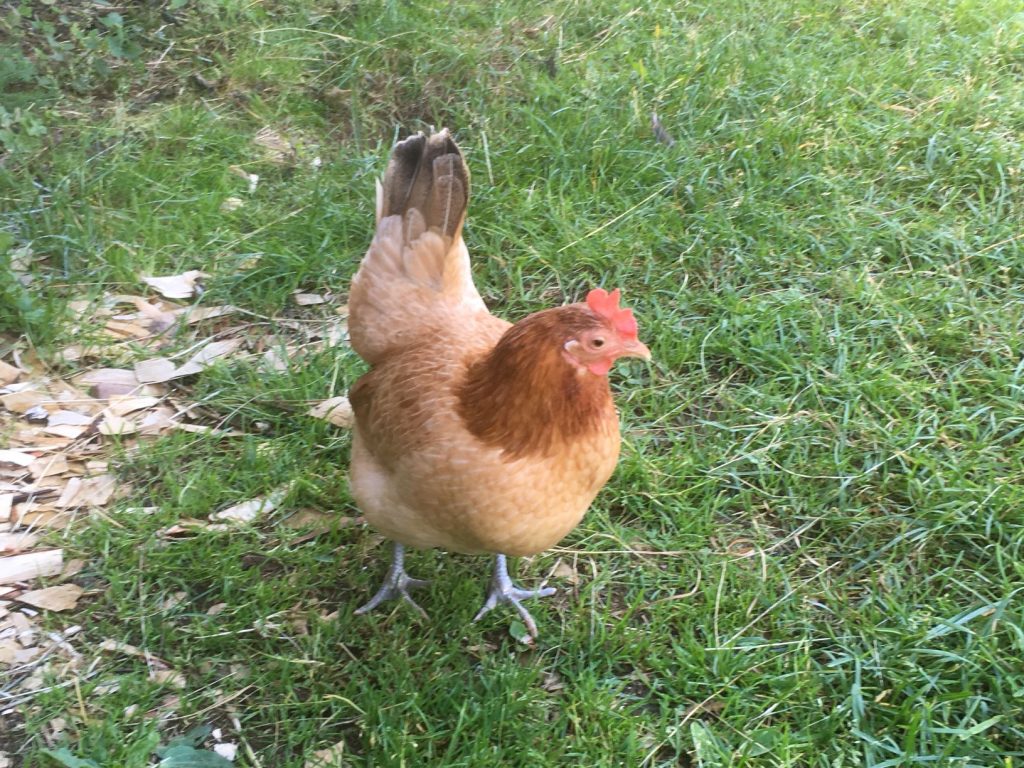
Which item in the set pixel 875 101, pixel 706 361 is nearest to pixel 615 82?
pixel 875 101

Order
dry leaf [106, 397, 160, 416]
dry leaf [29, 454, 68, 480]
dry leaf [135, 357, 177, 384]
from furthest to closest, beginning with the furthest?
dry leaf [135, 357, 177, 384] → dry leaf [106, 397, 160, 416] → dry leaf [29, 454, 68, 480]

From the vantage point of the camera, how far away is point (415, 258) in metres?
2.67

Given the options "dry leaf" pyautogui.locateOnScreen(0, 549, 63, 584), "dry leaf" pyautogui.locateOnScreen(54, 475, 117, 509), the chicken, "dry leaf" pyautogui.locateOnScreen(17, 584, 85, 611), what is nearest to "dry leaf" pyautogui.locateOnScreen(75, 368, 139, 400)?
"dry leaf" pyautogui.locateOnScreen(54, 475, 117, 509)

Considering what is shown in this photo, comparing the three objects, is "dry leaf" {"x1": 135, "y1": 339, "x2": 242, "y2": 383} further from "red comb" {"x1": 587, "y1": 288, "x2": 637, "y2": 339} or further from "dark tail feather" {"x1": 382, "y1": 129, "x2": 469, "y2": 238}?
"red comb" {"x1": 587, "y1": 288, "x2": 637, "y2": 339}

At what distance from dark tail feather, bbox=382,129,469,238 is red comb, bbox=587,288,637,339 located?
2.43ft

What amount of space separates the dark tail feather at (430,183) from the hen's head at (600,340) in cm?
79

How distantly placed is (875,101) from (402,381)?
143 inches

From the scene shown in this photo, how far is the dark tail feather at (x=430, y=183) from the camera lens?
268 cm

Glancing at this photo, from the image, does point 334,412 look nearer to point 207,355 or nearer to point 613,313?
point 207,355

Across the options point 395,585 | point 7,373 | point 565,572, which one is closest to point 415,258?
point 395,585

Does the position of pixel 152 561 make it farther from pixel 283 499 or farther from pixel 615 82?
pixel 615 82

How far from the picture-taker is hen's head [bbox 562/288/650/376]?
6.85ft

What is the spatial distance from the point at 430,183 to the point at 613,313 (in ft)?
3.08

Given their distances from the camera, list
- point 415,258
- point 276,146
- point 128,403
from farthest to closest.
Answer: point 276,146 → point 128,403 → point 415,258
